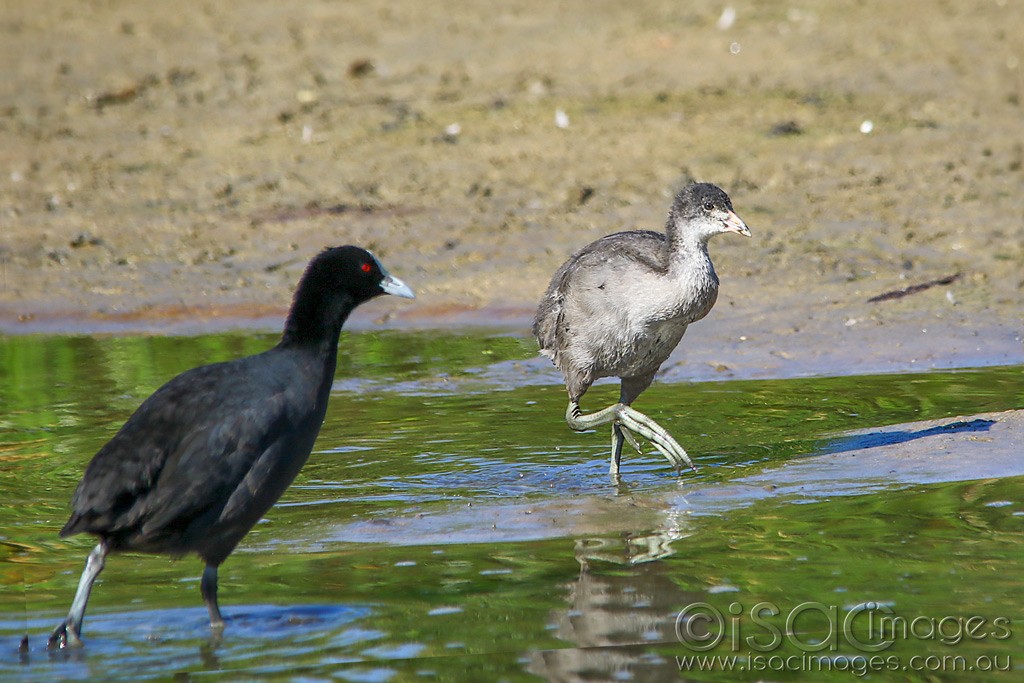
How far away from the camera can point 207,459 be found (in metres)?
4.85

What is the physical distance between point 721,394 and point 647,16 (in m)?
8.10

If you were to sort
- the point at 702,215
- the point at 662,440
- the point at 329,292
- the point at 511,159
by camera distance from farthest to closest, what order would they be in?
the point at 511,159 < the point at 702,215 < the point at 662,440 < the point at 329,292

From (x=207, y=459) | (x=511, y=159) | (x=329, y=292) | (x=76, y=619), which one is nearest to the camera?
(x=76, y=619)

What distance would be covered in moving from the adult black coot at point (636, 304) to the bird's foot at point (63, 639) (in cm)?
297

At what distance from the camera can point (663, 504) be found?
20.8 ft

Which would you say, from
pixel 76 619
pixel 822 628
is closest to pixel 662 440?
pixel 822 628

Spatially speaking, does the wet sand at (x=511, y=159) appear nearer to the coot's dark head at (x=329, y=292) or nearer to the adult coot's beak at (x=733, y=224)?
the adult coot's beak at (x=733, y=224)

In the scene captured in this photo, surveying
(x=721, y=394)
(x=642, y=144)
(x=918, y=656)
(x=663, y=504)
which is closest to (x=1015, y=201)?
(x=642, y=144)

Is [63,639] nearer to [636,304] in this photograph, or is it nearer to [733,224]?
[636,304]

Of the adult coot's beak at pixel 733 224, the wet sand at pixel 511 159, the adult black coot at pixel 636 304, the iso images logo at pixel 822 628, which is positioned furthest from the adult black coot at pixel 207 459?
the wet sand at pixel 511 159

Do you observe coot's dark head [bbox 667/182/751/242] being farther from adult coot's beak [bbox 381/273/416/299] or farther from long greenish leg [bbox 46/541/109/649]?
long greenish leg [bbox 46/541/109/649]

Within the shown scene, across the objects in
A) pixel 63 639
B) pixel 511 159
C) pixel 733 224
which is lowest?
pixel 63 639

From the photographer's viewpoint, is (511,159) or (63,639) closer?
(63,639)

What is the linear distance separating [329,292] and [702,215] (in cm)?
234
